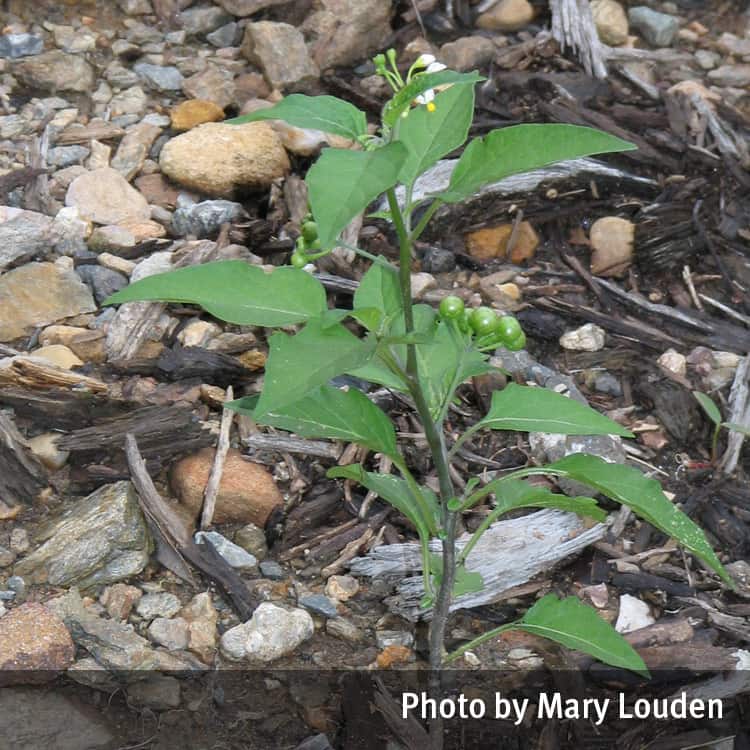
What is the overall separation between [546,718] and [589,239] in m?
2.11

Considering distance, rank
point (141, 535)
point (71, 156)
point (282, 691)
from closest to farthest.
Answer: point (282, 691)
point (141, 535)
point (71, 156)

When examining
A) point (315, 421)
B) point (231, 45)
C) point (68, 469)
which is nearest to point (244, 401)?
point (315, 421)

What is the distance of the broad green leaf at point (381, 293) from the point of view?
2.01m

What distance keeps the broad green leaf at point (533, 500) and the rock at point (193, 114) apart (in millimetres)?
2557

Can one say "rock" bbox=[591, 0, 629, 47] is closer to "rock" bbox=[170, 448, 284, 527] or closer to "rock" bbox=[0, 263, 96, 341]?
"rock" bbox=[0, 263, 96, 341]

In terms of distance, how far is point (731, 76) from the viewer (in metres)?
4.79

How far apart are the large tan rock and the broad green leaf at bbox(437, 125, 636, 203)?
2.27 m

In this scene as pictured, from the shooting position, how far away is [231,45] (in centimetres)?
464

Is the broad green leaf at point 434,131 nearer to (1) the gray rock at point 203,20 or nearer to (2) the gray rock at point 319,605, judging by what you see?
(2) the gray rock at point 319,605

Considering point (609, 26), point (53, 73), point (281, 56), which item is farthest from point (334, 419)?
point (609, 26)

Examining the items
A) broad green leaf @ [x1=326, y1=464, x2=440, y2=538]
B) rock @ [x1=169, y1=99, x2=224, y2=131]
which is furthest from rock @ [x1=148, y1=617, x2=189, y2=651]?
rock @ [x1=169, y1=99, x2=224, y2=131]

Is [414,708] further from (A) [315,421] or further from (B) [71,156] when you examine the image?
(B) [71,156]

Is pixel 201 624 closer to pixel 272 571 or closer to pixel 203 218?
pixel 272 571

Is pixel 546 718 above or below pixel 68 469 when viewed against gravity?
below
